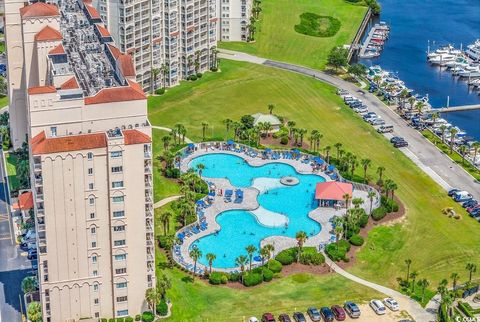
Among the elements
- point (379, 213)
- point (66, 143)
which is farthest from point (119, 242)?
point (379, 213)

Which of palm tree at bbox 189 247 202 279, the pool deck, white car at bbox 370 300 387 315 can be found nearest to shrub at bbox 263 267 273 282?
the pool deck

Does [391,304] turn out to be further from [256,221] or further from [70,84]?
[70,84]

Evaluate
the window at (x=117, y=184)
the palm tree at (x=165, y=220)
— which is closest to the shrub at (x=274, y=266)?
the palm tree at (x=165, y=220)

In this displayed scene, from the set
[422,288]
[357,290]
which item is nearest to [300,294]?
[357,290]

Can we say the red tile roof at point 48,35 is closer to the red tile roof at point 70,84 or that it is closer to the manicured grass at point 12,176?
the red tile roof at point 70,84

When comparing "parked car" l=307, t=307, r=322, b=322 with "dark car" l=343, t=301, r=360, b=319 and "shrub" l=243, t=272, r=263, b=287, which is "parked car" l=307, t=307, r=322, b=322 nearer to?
"dark car" l=343, t=301, r=360, b=319
